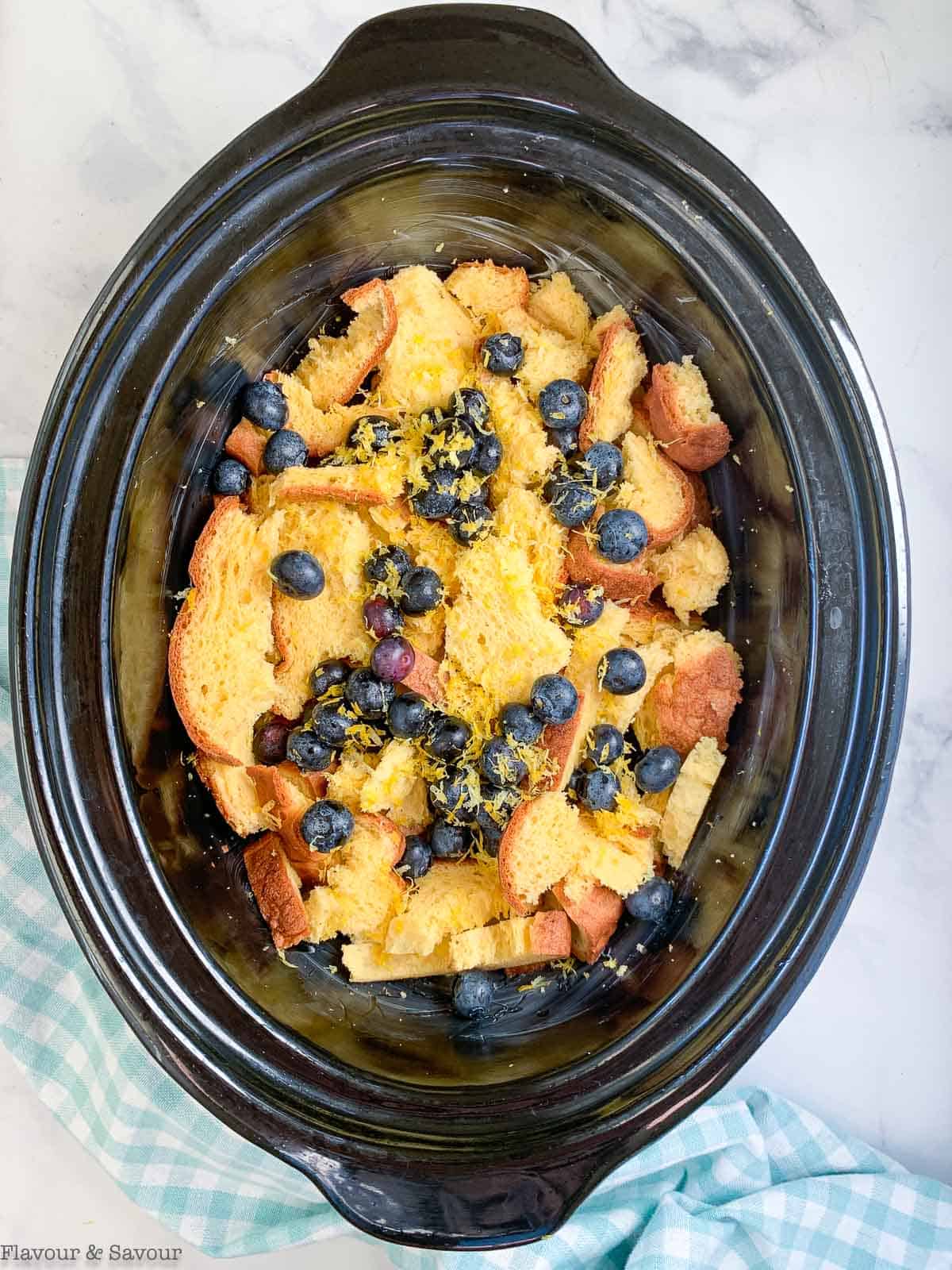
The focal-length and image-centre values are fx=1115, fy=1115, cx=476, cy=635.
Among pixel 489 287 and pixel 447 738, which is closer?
pixel 447 738

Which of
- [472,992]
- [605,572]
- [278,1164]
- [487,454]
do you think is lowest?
[278,1164]

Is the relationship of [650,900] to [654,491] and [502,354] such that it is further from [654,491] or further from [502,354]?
[502,354]

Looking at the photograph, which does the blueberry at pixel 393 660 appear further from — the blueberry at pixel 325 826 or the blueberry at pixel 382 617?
the blueberry at pixel 325 826

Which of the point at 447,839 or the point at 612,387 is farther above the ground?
the point at 612,387

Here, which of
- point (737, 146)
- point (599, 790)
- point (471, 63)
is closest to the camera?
point (471, 63)

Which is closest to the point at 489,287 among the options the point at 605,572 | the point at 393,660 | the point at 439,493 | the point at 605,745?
the point at 439,493

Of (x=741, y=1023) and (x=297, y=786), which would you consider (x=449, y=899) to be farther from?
(x=741, y=1023)

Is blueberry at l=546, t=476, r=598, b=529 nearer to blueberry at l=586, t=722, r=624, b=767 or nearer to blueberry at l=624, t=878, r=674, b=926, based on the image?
blueberry at l=586, t=722, r=624, b=767
